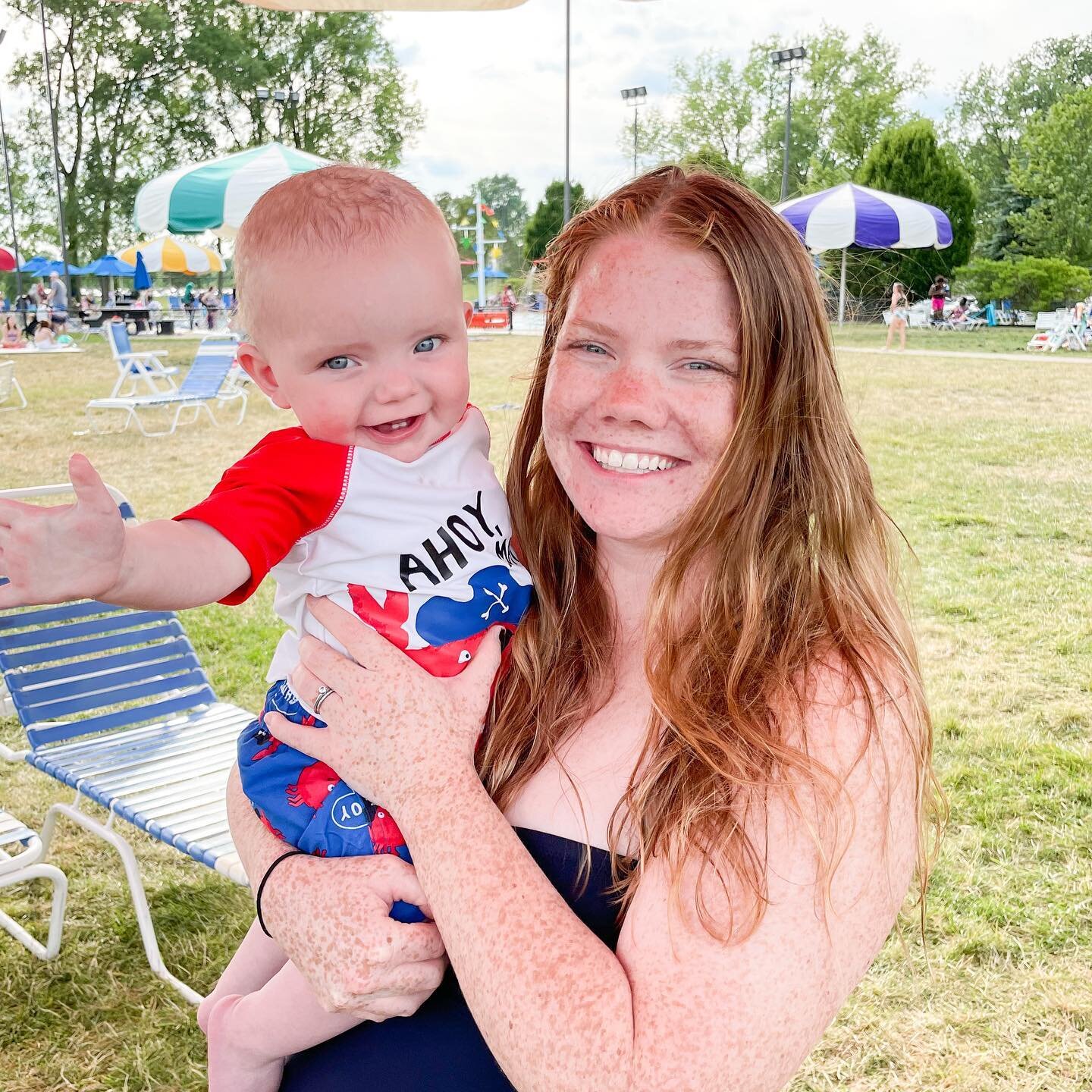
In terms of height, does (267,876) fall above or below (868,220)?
below

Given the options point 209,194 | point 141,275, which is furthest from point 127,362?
point 141,275

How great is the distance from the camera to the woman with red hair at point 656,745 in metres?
1.08

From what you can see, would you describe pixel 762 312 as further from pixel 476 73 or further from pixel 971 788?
pixel 476 73

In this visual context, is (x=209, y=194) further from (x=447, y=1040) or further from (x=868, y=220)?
(x=447, y=1040)

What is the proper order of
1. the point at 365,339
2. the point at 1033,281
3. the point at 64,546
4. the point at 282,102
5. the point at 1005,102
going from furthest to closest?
1. the point at 1005,102
2. the point at 282,102
3. the point at 1033,281
4. the point at 365,339
5. the point at 64,546

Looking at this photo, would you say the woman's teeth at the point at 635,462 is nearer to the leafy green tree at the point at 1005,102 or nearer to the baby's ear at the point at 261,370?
the baby's ear at the point at 261,370

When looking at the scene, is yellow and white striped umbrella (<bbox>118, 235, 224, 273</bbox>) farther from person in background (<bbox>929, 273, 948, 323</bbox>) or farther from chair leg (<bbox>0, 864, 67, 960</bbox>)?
chair leg (<bbox>0, 864, 67, 960</bbox>)

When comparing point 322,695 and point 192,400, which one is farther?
point 192,400

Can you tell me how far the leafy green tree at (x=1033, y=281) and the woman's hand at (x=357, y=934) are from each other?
2983 cm

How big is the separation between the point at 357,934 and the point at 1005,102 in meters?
46.0

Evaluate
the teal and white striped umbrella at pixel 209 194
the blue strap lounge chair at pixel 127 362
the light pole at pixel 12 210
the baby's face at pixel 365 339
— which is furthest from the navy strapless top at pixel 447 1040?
the light pole at pixel 12 210

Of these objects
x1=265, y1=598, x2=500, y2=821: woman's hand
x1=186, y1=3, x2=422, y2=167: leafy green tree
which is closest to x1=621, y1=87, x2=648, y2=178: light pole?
x1=186, y1=3, x2=422, y2=167: leafy green tree

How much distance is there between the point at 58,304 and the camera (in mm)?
27672

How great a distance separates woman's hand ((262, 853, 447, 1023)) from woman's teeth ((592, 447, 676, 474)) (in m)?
0.56
